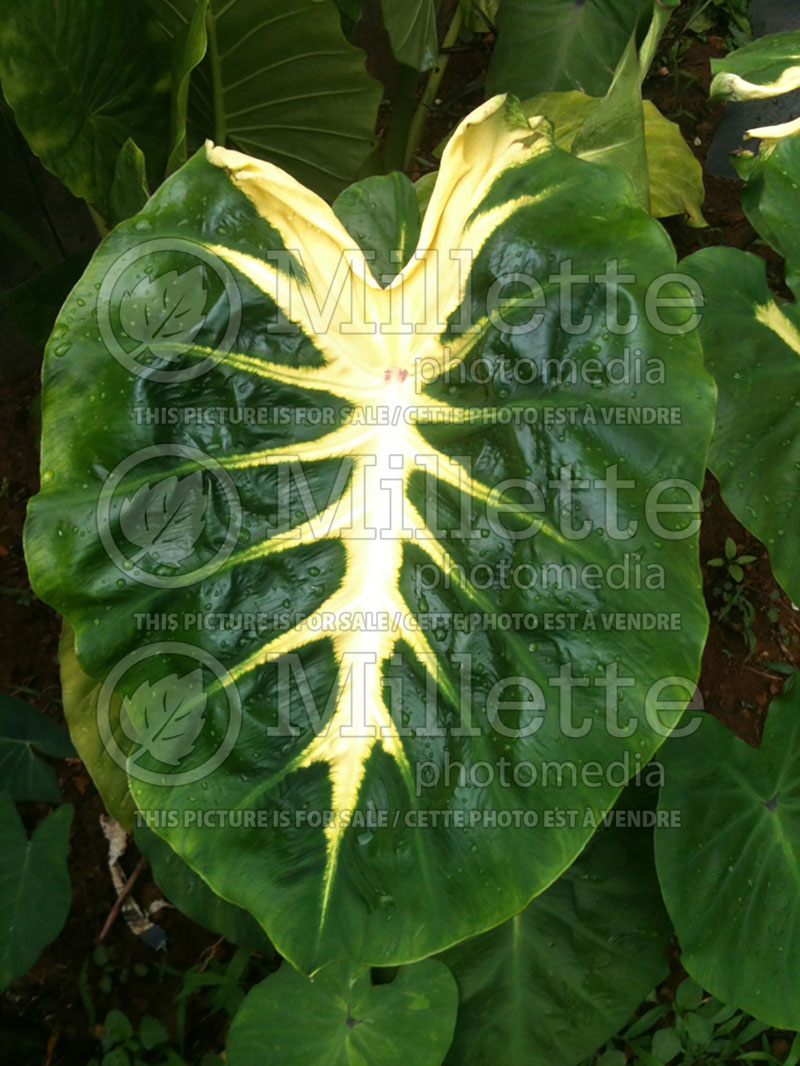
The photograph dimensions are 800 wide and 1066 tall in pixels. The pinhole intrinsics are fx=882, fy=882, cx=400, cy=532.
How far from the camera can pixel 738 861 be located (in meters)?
1.12

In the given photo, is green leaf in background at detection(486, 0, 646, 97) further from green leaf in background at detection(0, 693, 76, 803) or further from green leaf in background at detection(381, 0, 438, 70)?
green leaf in background at detection(0, 693, 76, 803)

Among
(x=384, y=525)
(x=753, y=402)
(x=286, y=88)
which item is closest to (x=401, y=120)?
(x=286, y=88)

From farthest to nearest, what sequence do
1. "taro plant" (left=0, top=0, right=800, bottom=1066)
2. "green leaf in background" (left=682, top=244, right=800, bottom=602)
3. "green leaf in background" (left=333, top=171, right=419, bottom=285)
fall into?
"green leaf in background" (left=682, top=244, right=800, bottom=602) < "green leaf in background" (left=333, top=171, right=419, bottom=285) < "taro plant" (left=0, top=0, right=800, bottom=1066)

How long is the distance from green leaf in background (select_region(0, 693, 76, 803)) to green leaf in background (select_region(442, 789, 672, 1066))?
0.65 meters

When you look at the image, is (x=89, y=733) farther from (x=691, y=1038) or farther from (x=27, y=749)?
(x=691, y=1038)

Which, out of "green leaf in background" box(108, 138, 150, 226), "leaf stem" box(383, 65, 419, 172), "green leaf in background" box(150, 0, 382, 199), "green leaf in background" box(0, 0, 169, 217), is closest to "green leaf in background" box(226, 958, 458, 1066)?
"green leaf in background" box(108, 138, 150, 226)

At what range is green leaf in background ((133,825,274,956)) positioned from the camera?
4.15ft

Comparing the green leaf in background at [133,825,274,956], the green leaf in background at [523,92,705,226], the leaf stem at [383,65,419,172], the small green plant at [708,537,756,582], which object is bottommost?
the green leaf in background at [133,825,274,956]

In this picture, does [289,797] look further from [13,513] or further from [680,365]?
[13,513]

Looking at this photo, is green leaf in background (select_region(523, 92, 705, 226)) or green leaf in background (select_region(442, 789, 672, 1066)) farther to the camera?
Result: green leaf in background (select_region(523, 92, 705, 226))

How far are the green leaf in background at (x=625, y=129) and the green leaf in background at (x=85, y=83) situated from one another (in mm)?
645

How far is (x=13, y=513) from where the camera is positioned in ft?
6.26

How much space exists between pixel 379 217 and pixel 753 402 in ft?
1.71

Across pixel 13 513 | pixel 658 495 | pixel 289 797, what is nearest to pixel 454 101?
pixel 13 513
